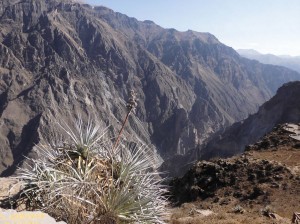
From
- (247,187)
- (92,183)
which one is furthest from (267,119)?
(92,183)

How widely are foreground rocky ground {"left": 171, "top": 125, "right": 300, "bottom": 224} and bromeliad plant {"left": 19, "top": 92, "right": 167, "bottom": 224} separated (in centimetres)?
709

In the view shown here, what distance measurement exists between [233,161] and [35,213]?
21079 millimetres

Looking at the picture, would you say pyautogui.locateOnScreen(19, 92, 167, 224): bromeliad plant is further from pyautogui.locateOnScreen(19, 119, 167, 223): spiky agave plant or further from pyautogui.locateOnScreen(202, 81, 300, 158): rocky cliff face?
pyautogui.locateOnScreen(202, 81, 300, 158): rocky cliff face

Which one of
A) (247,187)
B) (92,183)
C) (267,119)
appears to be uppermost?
(92,183)

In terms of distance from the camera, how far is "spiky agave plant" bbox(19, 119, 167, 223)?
7.56 meters

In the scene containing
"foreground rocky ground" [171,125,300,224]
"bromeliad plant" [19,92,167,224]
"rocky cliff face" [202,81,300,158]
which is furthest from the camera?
"rocky cliff face" [202,81,300,158]

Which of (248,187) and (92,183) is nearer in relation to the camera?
(92,183)

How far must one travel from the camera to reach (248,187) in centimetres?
2262

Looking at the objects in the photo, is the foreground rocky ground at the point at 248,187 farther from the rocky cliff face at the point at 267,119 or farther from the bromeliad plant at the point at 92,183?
the rocky cliff face at the point at 267,119

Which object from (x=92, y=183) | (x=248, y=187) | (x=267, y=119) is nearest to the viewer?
(x=92, y=183)

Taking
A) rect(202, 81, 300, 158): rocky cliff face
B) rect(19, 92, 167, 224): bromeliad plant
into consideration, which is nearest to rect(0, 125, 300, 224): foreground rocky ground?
rect(19, 92, 167, 224): bromeliad plant

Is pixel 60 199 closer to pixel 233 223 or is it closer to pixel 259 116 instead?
pixel 233 223

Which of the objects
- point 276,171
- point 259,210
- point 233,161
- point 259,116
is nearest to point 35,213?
point 259,210

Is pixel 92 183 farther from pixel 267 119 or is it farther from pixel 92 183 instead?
pixel 267 119
